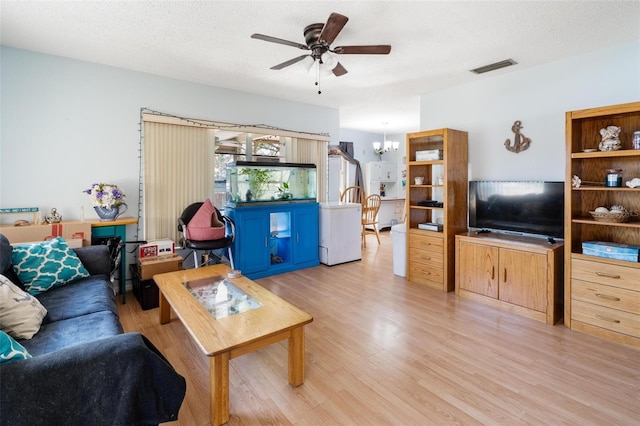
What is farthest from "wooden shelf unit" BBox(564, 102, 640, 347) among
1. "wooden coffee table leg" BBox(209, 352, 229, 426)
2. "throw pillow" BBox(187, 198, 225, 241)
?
"throw pillow" BBox(187, 198, 225, 241)

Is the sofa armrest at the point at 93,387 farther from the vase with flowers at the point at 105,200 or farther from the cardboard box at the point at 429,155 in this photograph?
the cardboard box at the point at 429,155

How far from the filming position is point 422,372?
6.68 feet

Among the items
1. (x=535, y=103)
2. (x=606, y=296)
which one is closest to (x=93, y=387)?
(x=606, y=296)

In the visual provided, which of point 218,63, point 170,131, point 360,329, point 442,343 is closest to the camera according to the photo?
point 442,343

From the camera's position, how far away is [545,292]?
2.75 m

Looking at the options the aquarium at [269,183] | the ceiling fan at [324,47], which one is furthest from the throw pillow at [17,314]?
the aquarium at [269,183]

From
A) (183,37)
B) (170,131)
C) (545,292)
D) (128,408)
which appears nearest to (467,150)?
(545,292)

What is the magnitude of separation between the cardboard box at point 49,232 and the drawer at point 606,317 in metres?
4.33

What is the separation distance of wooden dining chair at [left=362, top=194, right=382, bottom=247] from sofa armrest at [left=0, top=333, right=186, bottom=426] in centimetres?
502

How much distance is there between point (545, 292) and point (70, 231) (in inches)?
169

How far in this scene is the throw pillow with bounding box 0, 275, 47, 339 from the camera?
5.36ft

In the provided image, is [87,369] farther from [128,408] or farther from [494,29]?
[494,29]

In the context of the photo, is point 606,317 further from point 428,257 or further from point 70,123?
point 70,123

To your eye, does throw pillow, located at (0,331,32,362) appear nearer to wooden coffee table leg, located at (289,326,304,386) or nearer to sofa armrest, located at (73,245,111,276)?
wooden coffee table leg, located at (289,326,304,386)
